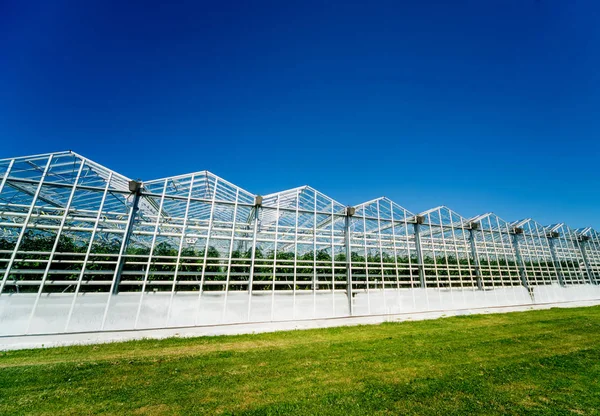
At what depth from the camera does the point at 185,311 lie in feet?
30.2

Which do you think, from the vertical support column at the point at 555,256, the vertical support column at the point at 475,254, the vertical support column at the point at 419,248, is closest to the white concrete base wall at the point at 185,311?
the vertical support column at the point at 419,248

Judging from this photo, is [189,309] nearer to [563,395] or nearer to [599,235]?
[563,395]

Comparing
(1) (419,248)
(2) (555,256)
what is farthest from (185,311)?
(2) (555,256)

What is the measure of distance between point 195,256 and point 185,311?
6.87 ft

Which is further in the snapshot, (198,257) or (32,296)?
(198,257)

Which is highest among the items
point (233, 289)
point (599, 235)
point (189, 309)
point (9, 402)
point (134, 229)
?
point (599, 235)

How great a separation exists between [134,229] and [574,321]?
18.2 meters

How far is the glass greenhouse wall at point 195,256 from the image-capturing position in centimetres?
847

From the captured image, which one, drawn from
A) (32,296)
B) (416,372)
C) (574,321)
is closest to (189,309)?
(32,296)

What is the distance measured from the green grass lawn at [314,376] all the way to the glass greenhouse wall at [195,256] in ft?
6.27

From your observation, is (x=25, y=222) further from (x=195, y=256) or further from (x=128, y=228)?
(x=195, y=256)

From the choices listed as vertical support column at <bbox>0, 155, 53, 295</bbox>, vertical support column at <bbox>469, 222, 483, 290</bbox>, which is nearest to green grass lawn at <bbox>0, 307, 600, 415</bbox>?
vertical support column at <bbox>0, 155, 53, 295</bbox>

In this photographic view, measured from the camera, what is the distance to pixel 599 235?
24469 mm

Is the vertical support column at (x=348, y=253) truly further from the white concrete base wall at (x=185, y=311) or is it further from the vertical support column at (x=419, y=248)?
the vertical support column at (x=419, y=248)
